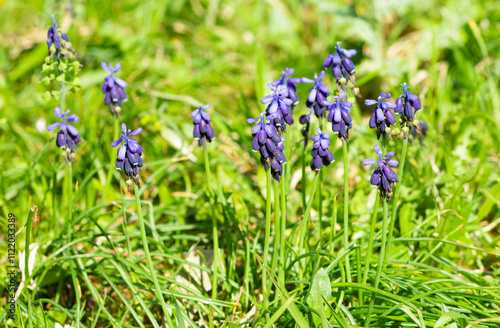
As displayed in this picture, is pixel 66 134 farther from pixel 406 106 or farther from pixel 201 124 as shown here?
pixel 406 106

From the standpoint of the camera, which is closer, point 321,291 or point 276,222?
point 321,291

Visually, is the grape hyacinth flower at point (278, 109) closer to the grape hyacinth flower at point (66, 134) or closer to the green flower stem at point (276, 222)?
the green flower stem at point (276, 222)

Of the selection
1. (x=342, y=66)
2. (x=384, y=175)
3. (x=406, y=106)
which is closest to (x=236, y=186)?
(x=342, y=66)

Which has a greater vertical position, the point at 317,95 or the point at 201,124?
the point at 317,95

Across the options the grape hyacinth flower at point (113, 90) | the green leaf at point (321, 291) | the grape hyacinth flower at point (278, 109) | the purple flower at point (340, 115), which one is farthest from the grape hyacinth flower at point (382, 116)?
the grape hyacinth flower at point (113, 90)

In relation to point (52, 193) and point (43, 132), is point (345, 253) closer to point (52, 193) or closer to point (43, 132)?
point (52, 193)

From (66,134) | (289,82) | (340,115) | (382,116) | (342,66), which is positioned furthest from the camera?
(66,134)

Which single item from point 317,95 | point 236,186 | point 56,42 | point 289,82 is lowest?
point 236,186
